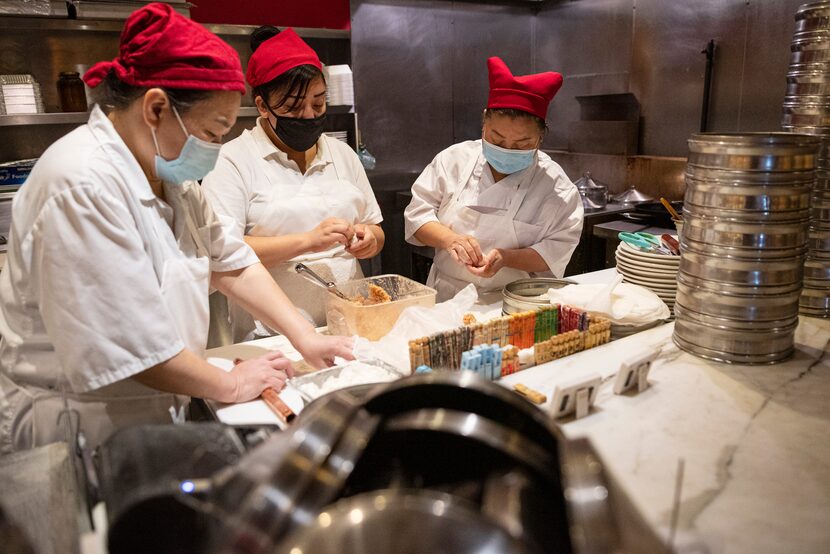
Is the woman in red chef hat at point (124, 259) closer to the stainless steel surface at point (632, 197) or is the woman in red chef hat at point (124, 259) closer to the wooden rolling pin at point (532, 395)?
the wooden rolling pin at point (532, 395)

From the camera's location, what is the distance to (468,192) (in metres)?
2.72

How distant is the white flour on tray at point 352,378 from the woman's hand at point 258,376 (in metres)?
0.07

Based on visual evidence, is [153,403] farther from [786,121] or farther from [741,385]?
[786,121]

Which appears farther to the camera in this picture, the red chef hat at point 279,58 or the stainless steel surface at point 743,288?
the red chef hat at point 279,58

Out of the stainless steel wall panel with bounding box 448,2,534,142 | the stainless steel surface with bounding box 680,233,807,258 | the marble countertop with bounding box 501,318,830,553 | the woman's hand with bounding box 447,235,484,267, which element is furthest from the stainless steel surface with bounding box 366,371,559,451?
the stainless steel wall panel with bounding box 448,2,534,142

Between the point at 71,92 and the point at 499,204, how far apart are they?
2.79 m

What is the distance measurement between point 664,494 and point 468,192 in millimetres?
1830

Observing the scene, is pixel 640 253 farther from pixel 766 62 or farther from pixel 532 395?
pixel 766 62

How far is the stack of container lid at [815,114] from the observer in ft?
6.06

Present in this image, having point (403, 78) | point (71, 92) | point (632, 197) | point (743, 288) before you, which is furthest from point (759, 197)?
point (403, 78)

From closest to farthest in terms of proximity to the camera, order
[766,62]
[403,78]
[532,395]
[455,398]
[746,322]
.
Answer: [455,398] < [532,395] < [746,322] < [766,62] < [403,78]

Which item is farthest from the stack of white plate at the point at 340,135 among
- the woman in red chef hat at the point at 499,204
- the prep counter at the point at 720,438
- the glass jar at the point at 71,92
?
the prep counter at the point at 720,438

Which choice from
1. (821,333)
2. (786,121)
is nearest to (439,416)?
(821,333)

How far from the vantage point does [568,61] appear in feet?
17.8
